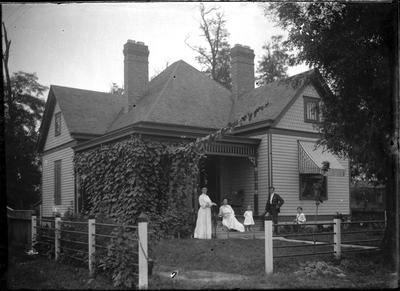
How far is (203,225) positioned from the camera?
46.9 ft

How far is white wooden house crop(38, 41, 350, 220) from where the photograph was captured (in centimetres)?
1855

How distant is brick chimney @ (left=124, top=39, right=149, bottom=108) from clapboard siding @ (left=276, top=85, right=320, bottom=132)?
6913 millimetres

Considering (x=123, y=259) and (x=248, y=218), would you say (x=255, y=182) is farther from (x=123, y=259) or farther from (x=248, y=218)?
(x=123, y=259)

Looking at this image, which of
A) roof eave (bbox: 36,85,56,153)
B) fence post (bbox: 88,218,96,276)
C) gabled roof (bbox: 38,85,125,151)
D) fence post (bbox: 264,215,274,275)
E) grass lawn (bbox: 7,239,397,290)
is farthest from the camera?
roof eave (bbox: 36,85,56,153)

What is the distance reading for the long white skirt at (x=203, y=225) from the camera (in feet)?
46.8

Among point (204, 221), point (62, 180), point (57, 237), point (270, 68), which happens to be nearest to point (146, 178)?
point (57, 237)

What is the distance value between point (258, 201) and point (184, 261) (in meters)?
9.10

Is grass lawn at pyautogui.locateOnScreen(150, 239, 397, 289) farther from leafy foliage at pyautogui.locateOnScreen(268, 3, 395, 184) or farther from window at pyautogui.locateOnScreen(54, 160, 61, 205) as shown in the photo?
window at pyautogui.locateOnScreen(54, 160, 61, 205)

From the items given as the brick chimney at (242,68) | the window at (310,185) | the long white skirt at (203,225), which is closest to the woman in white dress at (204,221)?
the long white skirt at (203,225)

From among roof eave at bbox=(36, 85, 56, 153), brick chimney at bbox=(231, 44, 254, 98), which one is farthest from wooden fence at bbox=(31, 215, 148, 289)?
brick chimney at bbox=(231, 44, 254, 98)

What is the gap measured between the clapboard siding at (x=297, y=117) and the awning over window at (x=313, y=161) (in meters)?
0.73

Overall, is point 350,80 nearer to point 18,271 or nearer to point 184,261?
point 184,261

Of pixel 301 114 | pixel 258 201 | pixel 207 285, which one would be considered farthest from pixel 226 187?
pixel 207 285

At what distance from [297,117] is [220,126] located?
3.32 meters
